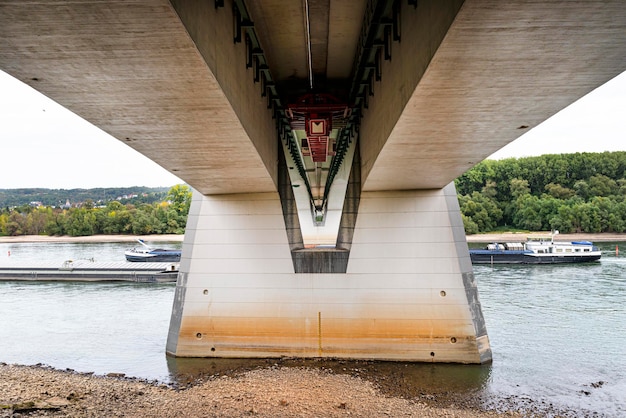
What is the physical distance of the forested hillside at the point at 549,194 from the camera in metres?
59.5

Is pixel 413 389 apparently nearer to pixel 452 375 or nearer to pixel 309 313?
pixel 452 375

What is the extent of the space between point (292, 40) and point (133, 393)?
867 cm

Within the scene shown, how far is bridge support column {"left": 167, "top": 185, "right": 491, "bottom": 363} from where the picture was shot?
44.0 feet

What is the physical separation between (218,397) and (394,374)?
454cm

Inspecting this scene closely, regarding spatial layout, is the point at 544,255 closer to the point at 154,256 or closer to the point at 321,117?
the point at 154,256

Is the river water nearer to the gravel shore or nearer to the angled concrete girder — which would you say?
the gravel shore

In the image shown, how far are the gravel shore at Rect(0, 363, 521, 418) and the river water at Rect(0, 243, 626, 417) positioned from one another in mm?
984

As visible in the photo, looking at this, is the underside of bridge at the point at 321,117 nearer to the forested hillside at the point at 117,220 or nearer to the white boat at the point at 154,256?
the white boat at the point at 154,256

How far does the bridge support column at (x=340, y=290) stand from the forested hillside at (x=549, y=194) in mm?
51123

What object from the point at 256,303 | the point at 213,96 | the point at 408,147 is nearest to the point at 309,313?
the point at 256,303

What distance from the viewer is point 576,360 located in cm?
1337

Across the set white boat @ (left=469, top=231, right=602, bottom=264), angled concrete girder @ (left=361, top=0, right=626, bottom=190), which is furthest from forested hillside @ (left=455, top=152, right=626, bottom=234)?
angled concrete girder @ (left=361, top=0, right=626, bottom=190)

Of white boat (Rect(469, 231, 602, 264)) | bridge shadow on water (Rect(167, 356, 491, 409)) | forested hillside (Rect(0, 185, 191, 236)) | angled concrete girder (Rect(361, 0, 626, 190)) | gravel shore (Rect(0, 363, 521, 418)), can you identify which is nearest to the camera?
angled concrete girder (Rect(361, 0, 626, 190))

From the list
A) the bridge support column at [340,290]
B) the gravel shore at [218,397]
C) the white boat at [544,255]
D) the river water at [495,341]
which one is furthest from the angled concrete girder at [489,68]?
the white boat at [544,255]
